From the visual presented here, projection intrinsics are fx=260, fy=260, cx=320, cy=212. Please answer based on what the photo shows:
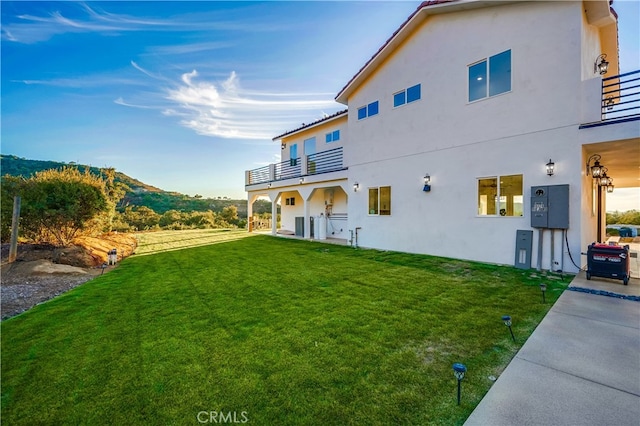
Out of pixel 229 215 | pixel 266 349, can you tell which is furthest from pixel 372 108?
pixel 229 215

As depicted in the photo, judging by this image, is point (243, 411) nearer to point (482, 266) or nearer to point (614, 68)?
point (482, 266)

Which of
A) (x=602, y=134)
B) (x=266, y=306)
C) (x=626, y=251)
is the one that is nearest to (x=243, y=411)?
(x=266, y=306)

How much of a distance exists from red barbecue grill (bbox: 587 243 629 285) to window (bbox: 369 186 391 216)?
19.4 ft

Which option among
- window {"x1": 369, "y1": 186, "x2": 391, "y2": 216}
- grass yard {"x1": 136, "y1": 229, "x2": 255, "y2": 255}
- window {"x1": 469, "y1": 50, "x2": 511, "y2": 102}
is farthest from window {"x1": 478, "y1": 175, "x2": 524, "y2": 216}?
grass yard {"x1": 136, "y1": 229, "x2": 255, "y2": 255}

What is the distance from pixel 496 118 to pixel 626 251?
14.4ft

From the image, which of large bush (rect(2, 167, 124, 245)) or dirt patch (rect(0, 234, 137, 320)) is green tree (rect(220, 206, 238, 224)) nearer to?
large bush (rect(2, 167, 124, 245))

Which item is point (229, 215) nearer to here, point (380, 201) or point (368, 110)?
point (368, 110)

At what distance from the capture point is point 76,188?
9.30m

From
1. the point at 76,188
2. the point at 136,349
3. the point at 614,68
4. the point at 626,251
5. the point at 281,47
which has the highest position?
the point at 281,47

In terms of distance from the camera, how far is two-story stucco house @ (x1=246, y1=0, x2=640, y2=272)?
21.2 feet

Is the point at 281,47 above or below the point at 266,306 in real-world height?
above

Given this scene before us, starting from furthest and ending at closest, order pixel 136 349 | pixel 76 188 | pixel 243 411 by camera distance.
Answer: pixel 76 188 < pixel 136 349 < pixel 243 411

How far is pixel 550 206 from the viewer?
6.59 meters

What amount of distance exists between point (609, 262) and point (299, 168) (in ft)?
46.4
